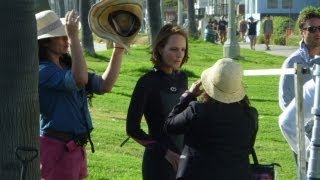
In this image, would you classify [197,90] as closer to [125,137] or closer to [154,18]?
[125,137]

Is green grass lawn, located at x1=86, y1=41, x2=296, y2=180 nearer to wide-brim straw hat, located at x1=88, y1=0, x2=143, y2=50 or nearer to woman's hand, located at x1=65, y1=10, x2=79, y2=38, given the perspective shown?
wide-brim straw hat, located at x1=88, y1=0, x2=143, y2=50

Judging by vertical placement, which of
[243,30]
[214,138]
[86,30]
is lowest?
[243,30]

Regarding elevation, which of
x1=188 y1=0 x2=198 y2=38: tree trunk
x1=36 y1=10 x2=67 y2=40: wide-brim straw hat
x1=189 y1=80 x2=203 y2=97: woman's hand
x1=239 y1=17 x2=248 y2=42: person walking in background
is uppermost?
x1=36 y1=10 x2=67 y2=40: wide-brim straw hat

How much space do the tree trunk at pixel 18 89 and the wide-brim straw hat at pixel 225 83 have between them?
1134 mm

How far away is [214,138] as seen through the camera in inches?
173

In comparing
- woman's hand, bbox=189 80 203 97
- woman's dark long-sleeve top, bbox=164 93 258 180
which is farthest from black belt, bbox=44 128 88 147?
woman's hand, bbox=189 80 203 97

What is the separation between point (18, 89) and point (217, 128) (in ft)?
4.05

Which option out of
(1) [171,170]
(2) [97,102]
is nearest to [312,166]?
(1) [171,170]

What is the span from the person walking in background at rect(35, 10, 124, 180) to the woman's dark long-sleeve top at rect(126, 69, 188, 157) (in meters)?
0.35

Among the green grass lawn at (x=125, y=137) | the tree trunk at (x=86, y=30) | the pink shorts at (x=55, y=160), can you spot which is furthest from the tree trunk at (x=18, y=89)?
the tree trunk at (x=86, y=30)

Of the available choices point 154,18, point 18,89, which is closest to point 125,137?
point 18,89

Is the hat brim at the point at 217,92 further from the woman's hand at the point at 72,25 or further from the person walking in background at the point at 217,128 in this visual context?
the woman's hand at the point at 72,25

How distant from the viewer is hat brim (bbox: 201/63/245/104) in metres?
4.41

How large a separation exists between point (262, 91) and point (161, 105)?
12708 mm
